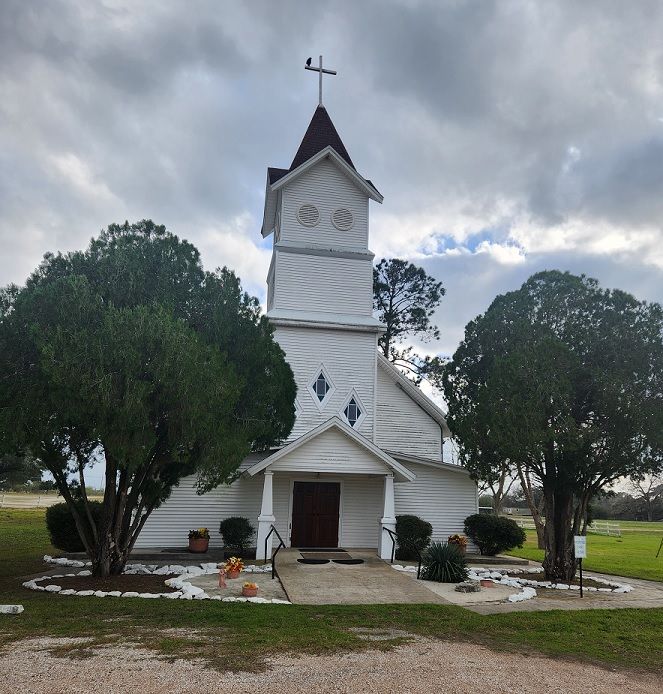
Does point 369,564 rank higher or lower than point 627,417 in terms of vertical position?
lower

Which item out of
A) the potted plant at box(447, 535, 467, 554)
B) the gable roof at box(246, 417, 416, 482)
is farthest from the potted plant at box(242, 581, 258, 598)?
the potted plant at box(447, 535, 467, 554)

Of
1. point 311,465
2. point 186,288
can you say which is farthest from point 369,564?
point 186,288

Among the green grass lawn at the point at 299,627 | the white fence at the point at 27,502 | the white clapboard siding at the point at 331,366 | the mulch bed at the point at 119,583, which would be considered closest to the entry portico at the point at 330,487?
the white clapboard siding at the point at 331,366

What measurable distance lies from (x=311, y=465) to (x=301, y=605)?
703cm

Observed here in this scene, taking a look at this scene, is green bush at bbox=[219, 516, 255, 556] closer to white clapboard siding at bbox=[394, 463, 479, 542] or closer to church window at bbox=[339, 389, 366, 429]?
church window at bbox=[339, 389, 366, 429]

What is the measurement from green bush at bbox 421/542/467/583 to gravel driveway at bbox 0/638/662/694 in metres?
6.43

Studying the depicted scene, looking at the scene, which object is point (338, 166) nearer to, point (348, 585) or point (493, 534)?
point (493, 534)

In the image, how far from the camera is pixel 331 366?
842 inches

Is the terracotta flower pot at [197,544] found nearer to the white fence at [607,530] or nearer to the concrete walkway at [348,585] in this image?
the concrete walkway at [348,585]

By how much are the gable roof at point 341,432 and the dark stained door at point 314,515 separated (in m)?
2.65

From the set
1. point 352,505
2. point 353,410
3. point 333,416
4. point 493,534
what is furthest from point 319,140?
point 493,534

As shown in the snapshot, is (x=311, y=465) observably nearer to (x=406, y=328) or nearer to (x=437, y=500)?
(x=437, y=500)

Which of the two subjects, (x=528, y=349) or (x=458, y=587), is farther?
(x=528, y=349)

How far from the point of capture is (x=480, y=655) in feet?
26.1
